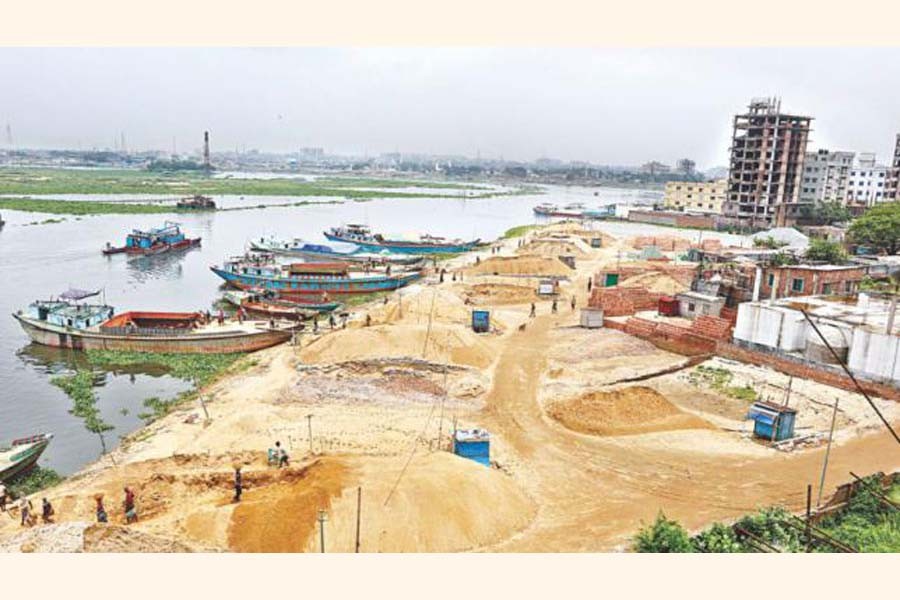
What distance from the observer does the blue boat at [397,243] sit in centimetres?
5275

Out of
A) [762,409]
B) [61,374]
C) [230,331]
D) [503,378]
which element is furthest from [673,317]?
[61,374]

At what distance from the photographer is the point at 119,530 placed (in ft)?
34.7

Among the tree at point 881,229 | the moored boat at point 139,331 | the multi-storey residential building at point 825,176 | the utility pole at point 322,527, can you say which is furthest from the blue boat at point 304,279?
the multi-storey residential building at point 825,176

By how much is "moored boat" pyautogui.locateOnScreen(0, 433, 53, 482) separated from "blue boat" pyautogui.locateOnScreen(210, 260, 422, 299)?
19377 millimetres

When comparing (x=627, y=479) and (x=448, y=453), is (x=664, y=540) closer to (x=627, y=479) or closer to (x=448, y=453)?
(x=627, y=479)

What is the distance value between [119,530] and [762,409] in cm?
1323

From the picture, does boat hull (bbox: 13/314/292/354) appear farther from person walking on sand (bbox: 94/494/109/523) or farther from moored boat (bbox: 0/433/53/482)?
person walking on sand (bbox: 94/494/109/523)

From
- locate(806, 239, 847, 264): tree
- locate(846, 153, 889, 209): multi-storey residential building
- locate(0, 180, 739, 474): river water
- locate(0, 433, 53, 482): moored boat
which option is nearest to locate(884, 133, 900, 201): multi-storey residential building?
locate(846, 153, 889, 209): multi-storey residential building

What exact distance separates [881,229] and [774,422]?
3451 cm

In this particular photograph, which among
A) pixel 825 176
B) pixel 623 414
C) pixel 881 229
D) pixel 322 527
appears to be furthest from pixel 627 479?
pixel 825 176

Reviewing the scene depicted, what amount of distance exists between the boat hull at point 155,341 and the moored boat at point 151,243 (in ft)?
80.4

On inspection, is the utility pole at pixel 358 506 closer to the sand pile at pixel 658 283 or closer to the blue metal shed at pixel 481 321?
the blue metal shed at pixel 481 321

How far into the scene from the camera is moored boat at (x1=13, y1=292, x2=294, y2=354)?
24500 millimetres

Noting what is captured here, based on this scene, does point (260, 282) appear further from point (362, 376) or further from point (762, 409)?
point (762, 409)
